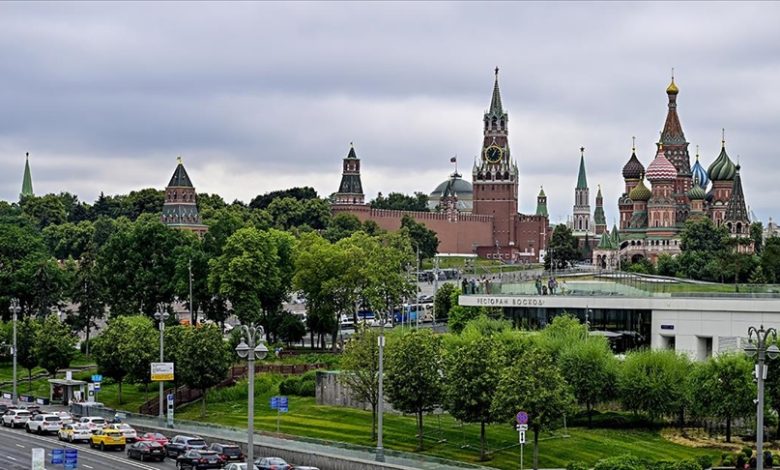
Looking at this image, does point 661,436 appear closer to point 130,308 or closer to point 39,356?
point 39,356

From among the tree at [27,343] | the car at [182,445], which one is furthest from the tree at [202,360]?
the tree at [27,343]

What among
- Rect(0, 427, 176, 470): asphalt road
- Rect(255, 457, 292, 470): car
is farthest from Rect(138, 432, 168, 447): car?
Rect(255, 457, 292, 470): car

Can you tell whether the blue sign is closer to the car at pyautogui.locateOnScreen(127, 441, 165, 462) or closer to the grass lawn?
the car at pyautogui.locateOnScreen(127, 441, 165, 462)

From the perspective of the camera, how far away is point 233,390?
88.6 m

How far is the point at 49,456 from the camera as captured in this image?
6228 centimetres

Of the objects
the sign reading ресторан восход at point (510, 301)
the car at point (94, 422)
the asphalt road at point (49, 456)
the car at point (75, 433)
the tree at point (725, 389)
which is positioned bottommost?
the asphalt road at point (49, 456)

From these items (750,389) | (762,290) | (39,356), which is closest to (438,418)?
(750,389)

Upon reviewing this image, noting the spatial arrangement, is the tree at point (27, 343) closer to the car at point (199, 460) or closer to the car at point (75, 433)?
the car at point (75, 433)

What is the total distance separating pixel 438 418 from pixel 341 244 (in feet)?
153

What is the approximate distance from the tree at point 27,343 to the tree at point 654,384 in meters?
46.5

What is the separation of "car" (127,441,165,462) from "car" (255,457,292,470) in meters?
7.91

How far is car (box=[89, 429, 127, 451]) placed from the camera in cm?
6581

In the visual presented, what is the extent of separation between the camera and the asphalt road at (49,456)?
59.3 metres

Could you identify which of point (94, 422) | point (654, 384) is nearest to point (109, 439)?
point (94, 422)
